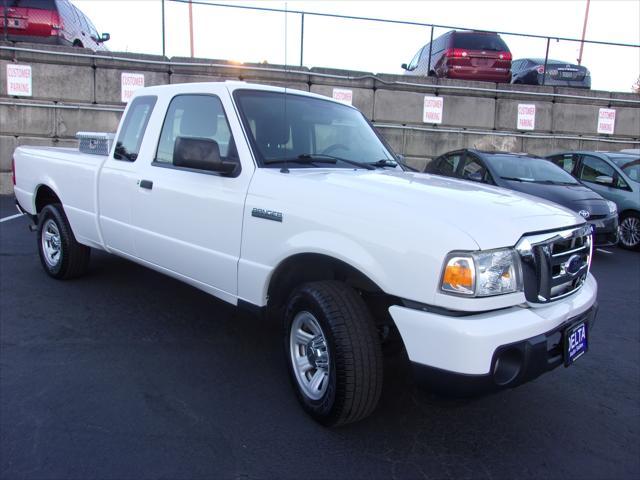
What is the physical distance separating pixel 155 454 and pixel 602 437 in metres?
2.42

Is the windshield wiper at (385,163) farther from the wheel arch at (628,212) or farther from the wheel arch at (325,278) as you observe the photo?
the wheel arch at (628,212)

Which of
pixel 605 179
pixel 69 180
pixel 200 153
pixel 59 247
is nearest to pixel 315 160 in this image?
pixel 200 153

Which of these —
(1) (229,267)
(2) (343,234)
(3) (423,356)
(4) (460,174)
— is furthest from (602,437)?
(4) (460,174)

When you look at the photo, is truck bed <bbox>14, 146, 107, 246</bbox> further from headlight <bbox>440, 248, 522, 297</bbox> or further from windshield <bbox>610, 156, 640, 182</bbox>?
windshield <bbox>610, 156, 640, 182</bbox>

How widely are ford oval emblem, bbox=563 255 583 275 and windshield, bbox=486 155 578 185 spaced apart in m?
5.65

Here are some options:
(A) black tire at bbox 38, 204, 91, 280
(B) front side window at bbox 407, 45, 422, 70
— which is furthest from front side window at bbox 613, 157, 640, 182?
(A) black tire at bbox 38, 204, 91, 280

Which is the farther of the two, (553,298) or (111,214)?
(111,214)

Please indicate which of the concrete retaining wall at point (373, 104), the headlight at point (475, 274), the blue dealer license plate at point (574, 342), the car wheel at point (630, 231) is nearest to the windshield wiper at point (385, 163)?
the headlight at point (475, 274)

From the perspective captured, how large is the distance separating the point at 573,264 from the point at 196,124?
265 centimetres

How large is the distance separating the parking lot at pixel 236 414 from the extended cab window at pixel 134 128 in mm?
1381

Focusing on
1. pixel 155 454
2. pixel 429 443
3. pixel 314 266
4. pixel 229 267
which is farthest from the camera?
pixel 229 267

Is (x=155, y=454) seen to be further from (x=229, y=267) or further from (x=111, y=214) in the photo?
(x=111, y=214)

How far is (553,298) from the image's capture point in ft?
8.68

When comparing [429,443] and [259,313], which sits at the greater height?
[259,313]
